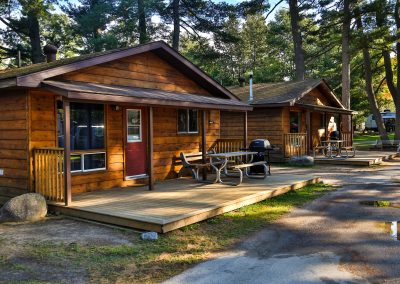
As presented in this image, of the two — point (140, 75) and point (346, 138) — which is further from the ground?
point (140, 75)

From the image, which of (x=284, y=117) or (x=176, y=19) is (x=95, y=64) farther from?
(x=176, y=19)

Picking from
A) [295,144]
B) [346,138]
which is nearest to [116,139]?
[295,144]

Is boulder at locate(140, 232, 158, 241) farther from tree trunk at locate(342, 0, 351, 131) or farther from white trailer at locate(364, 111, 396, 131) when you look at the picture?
white trailer at locate(364, 111, 396, 131)

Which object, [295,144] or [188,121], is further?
[295,144]

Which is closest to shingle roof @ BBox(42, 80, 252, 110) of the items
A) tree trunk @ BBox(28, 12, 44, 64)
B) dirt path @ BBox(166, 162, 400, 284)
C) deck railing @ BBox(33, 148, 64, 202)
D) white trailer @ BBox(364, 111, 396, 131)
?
deck railing @ BBox(33, 148, 64, 202)

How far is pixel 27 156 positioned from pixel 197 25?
62.8ft

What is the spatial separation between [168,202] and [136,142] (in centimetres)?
296

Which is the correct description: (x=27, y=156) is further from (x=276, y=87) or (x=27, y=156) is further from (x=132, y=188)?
(x=276, y=87)

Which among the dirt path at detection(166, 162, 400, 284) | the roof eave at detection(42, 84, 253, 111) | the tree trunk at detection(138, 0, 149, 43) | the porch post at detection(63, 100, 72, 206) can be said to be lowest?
the dirt path at detection(166, 162, 400, 284)

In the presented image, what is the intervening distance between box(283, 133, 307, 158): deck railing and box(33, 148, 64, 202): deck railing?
11048mm

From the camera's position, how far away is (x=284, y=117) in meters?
16.8

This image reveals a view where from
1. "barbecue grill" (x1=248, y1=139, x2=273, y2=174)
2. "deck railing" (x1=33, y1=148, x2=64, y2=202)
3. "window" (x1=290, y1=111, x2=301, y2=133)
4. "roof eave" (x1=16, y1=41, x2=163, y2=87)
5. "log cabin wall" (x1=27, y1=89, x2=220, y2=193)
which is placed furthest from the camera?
"window" (x1=290, y1=111, x2=301, y2=133)

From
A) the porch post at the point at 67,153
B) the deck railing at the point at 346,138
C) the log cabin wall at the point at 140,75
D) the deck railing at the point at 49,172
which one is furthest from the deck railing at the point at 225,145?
the deck railing at the point at 346,138

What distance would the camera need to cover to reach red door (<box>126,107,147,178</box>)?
9.50 m
